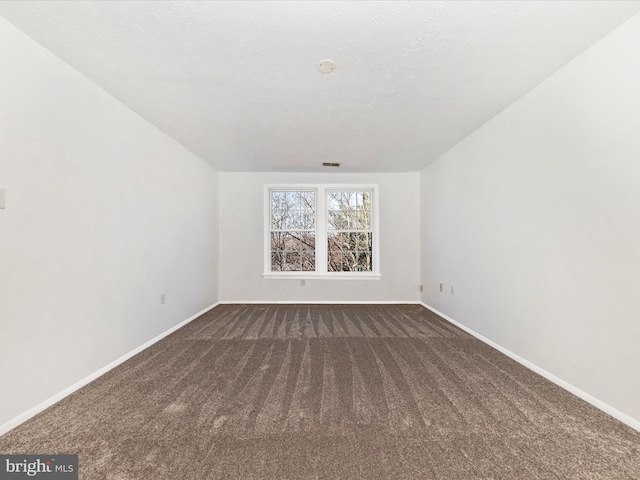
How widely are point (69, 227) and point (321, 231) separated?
3.54 m

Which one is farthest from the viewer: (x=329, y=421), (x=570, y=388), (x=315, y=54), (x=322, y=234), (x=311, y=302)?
(x=322, y=234)

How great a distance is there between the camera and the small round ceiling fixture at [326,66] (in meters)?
1.82

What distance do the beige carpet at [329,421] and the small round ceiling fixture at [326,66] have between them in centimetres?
233

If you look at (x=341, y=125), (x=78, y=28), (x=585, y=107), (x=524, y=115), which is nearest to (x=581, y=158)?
(x=585, y=107)

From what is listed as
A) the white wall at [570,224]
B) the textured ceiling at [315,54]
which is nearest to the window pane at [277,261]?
the textured ceiling at [315,54]

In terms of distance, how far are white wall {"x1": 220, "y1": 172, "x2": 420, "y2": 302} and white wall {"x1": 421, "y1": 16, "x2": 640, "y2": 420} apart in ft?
5.68

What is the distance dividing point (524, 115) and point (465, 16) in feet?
4.24

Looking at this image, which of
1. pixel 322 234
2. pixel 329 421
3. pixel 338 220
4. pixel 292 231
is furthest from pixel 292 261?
pixel 329 421

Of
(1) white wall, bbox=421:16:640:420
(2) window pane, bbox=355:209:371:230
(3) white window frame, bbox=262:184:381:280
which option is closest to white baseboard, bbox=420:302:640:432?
(1) white wall, bbox=421:16:640:420

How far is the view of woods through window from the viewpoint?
16.2ft

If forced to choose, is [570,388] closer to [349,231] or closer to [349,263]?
[349,263]

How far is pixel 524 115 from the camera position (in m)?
2.29

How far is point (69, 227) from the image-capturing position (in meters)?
1.90

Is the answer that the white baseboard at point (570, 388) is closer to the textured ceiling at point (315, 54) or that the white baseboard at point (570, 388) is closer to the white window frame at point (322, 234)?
the white window frame at point (322, 234)
